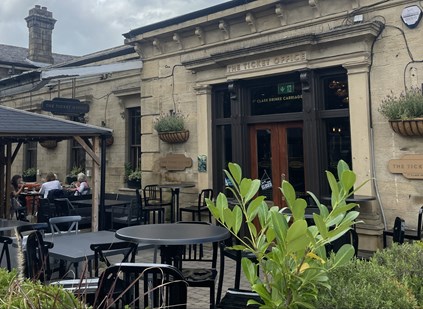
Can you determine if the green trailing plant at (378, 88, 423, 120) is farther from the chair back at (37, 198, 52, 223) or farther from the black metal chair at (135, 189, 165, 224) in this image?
the chair back at (37, 198, 52, 223)

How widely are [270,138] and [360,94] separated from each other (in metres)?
1.91

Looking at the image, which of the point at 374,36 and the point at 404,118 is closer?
the point at 404,118

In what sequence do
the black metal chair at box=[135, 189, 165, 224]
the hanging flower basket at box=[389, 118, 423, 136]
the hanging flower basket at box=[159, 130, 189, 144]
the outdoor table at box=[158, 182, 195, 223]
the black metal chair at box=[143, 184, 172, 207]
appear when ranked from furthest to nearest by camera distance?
the black metal chair at box=[143, 184, 172, 207] < the hanging flower basket at box=[159, 130, 189, 144] < the outdoor table at box=[158, 182, 195, 223] < the black metal chair at box=[135, 189, 165, 224] < the hanging flower basket at box=[389, 118, 423, 136]

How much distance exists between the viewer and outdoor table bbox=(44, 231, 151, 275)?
158 inches

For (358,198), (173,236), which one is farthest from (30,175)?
(358,198)

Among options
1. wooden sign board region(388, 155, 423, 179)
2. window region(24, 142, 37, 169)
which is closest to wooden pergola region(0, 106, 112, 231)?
wooden sign board region(388, 155, 423, 179)

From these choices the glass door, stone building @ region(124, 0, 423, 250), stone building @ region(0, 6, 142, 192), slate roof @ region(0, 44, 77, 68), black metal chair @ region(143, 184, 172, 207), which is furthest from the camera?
slate roof @ region(0, 44, 77, 68)

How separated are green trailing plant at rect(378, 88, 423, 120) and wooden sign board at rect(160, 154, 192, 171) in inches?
164

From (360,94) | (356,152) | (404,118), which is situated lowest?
(356,152)

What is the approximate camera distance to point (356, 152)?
6211 millimetres

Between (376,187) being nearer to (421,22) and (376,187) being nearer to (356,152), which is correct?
(356,152)

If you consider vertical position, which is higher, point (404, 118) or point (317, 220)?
point (404, 118)

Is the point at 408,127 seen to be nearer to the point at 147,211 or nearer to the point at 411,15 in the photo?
the point at 411,15

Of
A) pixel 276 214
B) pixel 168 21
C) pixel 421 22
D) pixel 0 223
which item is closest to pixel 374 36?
pixel 421 22
